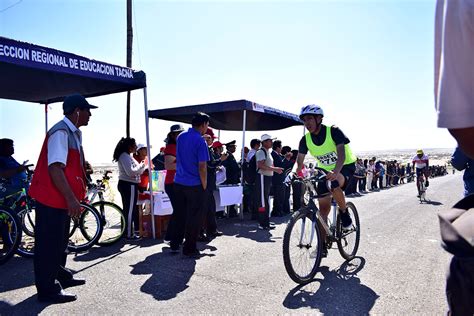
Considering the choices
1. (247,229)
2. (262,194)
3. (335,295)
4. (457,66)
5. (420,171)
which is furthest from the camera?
(420,171)

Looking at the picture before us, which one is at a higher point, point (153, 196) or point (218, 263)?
point (153, 196)

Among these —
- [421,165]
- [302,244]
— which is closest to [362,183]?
[421,165]

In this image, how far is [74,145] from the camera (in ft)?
12.2

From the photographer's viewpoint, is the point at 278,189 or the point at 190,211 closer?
the point at 190,211

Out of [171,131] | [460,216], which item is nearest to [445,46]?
[460,216]

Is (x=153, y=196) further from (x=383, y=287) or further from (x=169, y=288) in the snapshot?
(x=383, y=287)

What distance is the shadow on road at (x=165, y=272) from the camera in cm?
394

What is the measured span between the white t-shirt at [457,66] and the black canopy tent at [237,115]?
239 inches

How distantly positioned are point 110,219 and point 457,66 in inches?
A: 267

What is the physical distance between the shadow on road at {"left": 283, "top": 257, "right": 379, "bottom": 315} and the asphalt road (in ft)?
0.03

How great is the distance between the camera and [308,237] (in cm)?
422

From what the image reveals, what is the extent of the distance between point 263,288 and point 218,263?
1.16 m

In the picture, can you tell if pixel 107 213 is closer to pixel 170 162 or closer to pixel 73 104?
pixel 170 162

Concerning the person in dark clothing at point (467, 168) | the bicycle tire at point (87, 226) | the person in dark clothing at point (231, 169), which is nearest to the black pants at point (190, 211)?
Result: the bicycle tire at point (87, 226)
